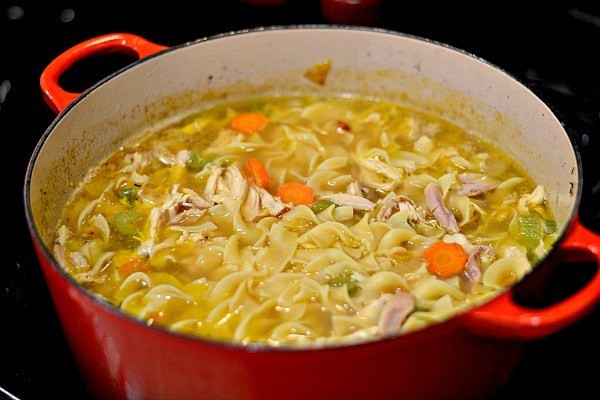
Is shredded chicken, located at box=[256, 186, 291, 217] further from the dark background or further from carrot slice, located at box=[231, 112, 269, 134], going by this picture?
the dark background

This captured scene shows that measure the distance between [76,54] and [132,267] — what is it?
0.96m

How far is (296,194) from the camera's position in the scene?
2838mm

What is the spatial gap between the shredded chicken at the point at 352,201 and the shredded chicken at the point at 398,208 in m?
0.05

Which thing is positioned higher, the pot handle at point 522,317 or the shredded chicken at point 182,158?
the pot handle at point 522,317

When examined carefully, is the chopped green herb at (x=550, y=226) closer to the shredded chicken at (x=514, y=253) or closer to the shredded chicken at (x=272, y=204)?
the shredded chicken at (x=514, y=253)

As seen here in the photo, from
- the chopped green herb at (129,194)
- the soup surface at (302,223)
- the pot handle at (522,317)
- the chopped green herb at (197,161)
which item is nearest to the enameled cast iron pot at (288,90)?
the pot handle at (522,317)

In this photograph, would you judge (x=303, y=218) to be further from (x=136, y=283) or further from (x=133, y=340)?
(x=133, y=340)

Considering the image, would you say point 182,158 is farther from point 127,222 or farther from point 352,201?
point 352,201

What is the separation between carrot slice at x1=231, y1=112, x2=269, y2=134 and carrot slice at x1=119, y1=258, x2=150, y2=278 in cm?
105

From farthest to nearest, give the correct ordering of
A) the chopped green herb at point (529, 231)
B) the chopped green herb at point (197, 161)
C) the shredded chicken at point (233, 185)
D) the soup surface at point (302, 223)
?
the chopped green herb at point (197, 161) < the shredded chicken at point (233, 185) < the chopped green herb at point (529, 231) < the soup surface at point (302, 223)

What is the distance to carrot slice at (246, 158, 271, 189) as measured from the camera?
9.66 ft

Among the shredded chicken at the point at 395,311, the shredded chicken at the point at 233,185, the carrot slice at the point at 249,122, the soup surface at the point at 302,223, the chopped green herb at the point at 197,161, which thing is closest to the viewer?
the shredded chicken at the point at 395,311

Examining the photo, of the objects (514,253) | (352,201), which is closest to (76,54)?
(352,201)

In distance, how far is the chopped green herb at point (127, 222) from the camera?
105 inches
